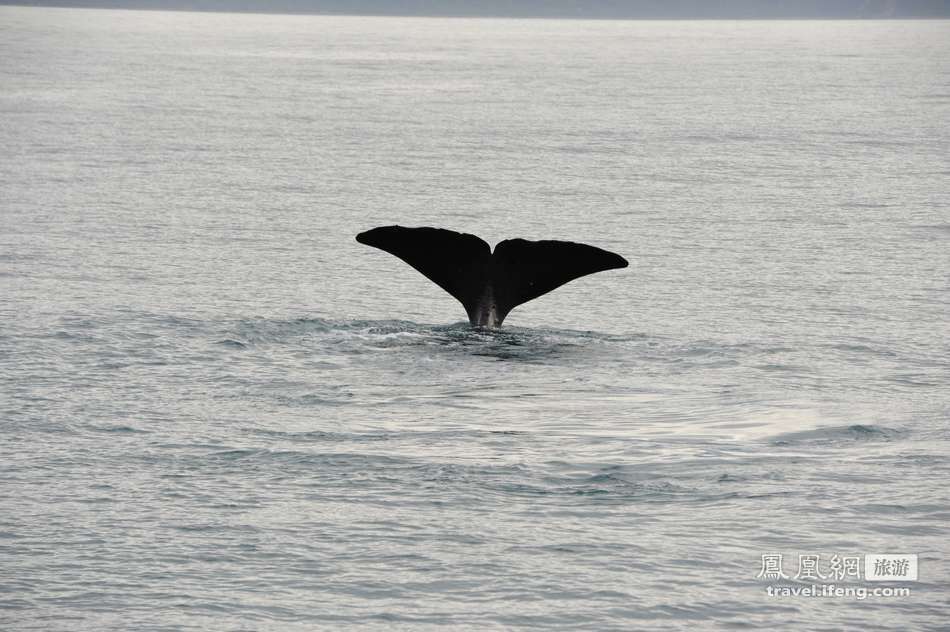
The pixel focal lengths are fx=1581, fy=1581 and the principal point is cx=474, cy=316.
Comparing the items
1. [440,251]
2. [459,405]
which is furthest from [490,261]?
[459,405]

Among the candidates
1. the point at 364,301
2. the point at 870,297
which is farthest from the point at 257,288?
the point at 870,297

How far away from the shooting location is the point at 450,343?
13.9m

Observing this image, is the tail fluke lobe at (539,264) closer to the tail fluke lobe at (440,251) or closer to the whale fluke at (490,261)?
the whale fluke at (490,261)

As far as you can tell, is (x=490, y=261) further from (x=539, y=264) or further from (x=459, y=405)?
(x=459, y=405)

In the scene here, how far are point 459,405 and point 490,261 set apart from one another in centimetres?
215

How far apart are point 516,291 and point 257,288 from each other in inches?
175

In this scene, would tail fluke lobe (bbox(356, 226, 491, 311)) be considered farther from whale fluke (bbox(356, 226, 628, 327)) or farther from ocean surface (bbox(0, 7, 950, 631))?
ocean surface (bbox(0, 7, 950, 631))

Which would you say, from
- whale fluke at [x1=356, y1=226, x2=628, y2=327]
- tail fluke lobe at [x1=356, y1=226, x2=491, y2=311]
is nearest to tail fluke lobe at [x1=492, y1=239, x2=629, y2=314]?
whale fluke at [x1=356, y1=226, x2=628, y2=327]

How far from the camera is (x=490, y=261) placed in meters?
13.5

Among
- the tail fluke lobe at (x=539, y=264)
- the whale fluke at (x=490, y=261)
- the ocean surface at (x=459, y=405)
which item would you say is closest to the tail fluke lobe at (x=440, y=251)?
the whale fluke at (x=490, y=261)

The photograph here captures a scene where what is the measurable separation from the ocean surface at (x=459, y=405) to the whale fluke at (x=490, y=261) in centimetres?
54

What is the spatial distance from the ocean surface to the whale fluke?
0.54 metres

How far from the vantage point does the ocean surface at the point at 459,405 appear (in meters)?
8.02

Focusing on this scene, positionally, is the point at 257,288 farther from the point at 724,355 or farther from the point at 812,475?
the point at 812,475
